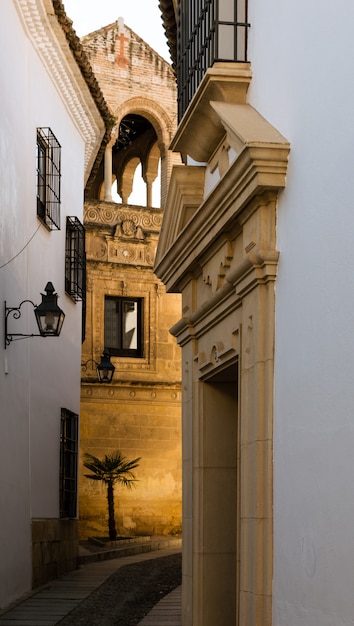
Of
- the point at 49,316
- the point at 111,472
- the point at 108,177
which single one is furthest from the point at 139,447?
the point at 49,316

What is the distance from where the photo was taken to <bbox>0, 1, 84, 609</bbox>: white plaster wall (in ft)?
43.0

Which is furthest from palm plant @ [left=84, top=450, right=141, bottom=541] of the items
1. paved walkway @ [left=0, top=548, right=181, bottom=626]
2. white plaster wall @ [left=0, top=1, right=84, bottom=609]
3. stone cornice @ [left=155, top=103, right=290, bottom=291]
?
stone cornice @ [left=155, top=103, right=290, bottom=291]

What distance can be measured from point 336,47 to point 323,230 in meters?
0.93

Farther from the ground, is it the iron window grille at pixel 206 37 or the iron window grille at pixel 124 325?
the iron window grille at pixel 206 37

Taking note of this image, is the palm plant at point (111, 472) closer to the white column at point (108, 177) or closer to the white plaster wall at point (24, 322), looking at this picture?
the white plaster wall at point (24, 322)

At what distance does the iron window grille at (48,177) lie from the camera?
15773 mm

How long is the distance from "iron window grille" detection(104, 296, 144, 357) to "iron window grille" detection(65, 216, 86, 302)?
23.9ft

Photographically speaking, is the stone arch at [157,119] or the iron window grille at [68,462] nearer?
the iron window grille at [68,462]

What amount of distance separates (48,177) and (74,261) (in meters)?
2.32

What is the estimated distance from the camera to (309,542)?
21.0 ft

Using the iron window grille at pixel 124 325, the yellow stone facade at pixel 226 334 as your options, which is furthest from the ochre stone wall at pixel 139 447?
the yellow stone facade at pixel 226 334

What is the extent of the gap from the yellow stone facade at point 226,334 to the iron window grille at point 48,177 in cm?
509

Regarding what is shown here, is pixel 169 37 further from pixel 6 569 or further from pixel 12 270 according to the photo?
pixel 6 569

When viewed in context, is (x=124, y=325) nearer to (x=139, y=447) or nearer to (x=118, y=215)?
(x=118, y=215)
